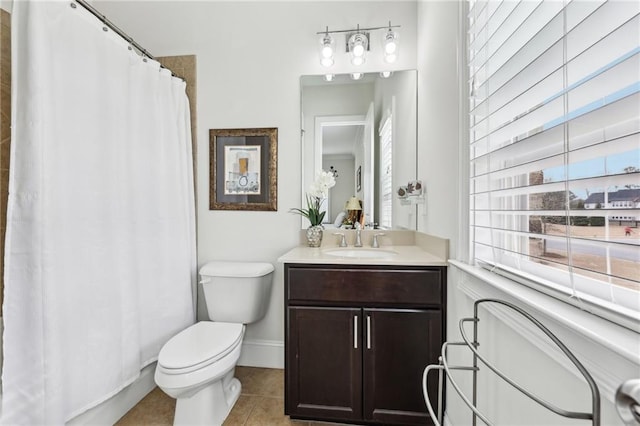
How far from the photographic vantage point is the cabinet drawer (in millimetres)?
1322

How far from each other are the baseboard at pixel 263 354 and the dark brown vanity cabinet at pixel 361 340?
0.61 metres

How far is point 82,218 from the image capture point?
48.5 inches

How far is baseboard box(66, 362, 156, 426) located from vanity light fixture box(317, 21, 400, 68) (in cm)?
229

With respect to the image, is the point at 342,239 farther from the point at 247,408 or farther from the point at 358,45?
the point at 358,45

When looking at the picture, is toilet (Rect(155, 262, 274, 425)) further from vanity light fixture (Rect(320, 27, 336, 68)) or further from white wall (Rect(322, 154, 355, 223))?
vanity light fixture (Rect(320, 27, 336, 68))

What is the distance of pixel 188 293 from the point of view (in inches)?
72.3

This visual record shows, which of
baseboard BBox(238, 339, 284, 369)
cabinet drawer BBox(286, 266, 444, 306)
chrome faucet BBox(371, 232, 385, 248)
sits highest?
chrome faucet BBox(371, 232, 385, 248)

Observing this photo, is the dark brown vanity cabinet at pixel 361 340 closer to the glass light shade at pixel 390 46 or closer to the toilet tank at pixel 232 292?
the toilet tank at pixel 232 292

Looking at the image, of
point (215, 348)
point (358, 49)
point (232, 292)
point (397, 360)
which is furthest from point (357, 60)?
point (215, 348)

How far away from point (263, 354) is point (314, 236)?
37.3 inches

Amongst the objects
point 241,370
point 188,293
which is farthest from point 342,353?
point 188,293

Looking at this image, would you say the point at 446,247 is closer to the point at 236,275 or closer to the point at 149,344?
the point at 236,275

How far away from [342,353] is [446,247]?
72cm

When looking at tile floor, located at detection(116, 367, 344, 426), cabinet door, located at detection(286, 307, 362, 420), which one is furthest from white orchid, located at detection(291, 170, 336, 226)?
tile floor, located at detection(116, 367, 344, 426)
